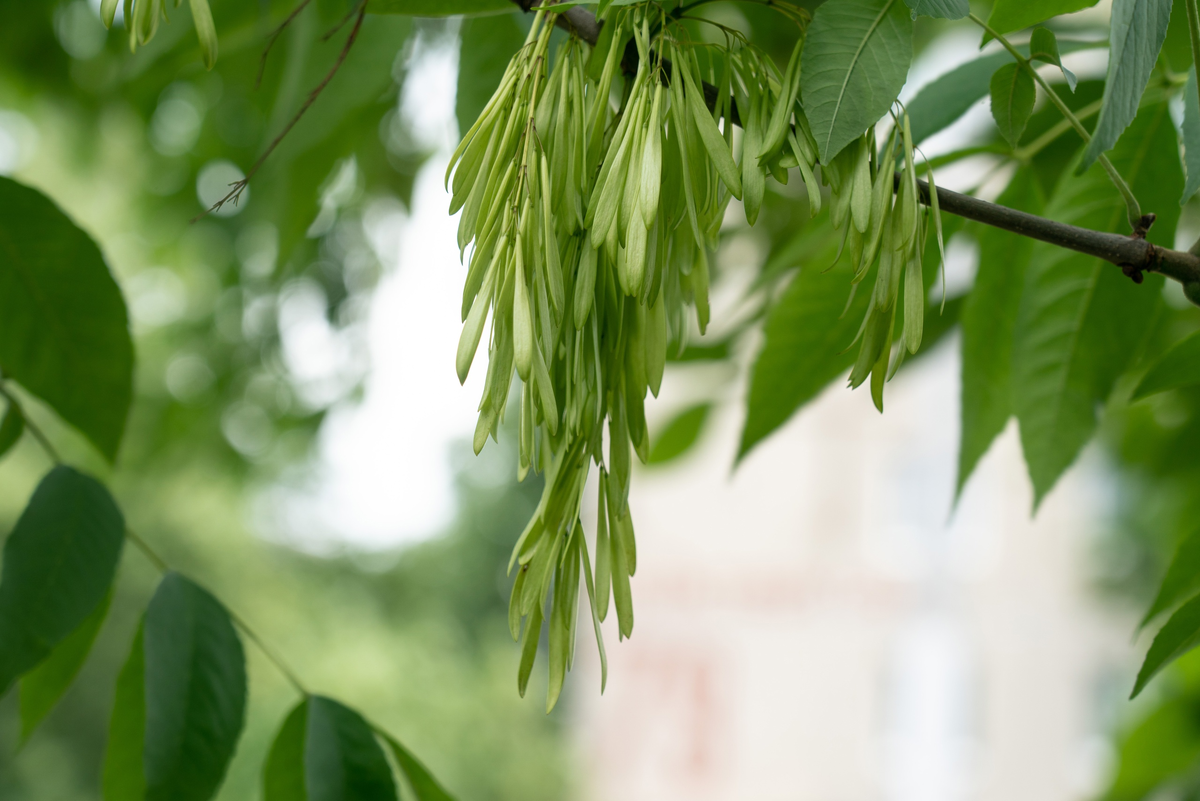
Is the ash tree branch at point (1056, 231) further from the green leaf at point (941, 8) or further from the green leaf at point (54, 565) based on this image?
the green leaf at point (54, 565)

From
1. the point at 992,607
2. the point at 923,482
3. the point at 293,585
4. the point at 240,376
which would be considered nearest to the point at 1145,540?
the point at 992,607

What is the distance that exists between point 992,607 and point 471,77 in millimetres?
3704

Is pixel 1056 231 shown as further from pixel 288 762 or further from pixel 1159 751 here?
pixel 1159 751

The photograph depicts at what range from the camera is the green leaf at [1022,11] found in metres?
0.18

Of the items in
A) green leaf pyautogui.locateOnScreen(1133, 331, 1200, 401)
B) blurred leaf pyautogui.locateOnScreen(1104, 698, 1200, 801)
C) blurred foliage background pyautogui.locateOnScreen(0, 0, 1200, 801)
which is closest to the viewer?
green leaf pyautogui.locateOnScreen(1133, 331, 1200, 401)

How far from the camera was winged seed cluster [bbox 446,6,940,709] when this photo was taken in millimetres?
145

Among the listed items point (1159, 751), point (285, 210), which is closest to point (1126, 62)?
point (285, 210)

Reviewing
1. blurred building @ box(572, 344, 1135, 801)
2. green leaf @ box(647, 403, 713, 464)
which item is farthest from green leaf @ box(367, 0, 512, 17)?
blurred building @ box(572, 344, 1135, 801)

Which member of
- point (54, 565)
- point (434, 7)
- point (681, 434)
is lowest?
point (681, 434)

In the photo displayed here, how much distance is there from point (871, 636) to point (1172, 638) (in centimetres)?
345

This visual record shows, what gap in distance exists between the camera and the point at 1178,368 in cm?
25

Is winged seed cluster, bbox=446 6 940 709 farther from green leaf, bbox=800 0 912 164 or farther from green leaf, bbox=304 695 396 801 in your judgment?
green leaf, bbox=304 695 396 801

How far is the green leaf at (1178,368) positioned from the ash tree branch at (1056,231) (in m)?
0.07

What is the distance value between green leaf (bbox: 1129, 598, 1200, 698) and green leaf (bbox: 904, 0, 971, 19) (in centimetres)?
14
